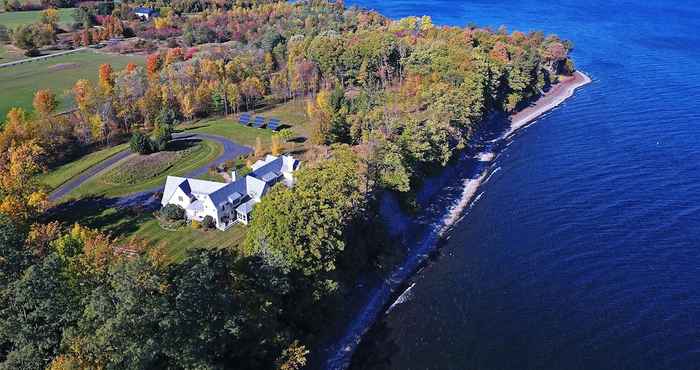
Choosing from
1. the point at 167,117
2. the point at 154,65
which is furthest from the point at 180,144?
the point at 154,65

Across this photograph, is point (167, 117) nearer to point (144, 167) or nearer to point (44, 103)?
point (144, 167)

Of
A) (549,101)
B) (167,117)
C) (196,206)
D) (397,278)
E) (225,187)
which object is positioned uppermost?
(167,117)

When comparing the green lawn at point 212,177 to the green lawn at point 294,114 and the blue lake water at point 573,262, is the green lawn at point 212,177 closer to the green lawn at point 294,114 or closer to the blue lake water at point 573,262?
the green lawn at point 294,114

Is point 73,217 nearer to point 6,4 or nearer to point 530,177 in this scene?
point 530,177

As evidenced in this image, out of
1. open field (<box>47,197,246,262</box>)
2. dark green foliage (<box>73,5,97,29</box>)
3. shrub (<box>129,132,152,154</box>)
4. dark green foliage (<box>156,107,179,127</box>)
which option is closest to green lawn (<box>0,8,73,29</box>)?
dark green foliage (<box>73,5,97,29</box>)

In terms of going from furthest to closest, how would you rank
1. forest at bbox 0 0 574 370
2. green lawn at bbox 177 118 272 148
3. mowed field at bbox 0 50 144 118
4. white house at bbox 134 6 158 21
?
white house at bbox 134 6 158 21 < mowed field at bbox 0 50 144 118 < green lawn at bbox 177 118 272 148 < forest at bbox 0 0 574 370

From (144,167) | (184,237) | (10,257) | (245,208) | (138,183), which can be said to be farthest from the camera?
(144,167)

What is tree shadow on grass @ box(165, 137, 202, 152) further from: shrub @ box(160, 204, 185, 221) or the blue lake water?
the blue lake water
